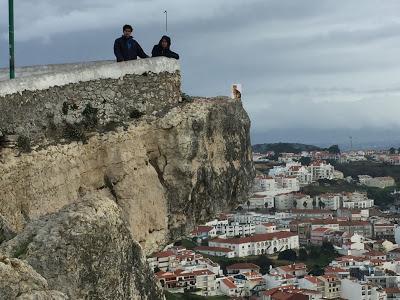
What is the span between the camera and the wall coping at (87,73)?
1072 centimetres

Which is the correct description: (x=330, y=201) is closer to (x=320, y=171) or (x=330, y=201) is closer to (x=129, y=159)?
(x=320, y=171)

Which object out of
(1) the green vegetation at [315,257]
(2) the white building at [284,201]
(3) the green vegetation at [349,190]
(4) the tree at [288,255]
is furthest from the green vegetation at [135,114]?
(3) the green vegetation at [349,190]

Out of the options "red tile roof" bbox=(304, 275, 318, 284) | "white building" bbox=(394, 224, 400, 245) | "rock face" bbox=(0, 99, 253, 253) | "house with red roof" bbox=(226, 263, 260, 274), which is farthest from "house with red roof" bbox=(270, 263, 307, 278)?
"rock face" bbox=(0, 99, 253, 253)

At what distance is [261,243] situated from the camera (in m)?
122

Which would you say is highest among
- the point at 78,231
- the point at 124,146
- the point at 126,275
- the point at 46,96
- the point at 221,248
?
the point at 46,96

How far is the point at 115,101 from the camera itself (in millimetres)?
12117

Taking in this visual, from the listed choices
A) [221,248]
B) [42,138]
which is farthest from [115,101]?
[221,248]

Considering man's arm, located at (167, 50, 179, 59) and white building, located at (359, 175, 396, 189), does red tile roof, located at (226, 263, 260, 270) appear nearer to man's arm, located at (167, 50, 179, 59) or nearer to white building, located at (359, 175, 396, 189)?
white building, located at (359, 175, 396, 189)

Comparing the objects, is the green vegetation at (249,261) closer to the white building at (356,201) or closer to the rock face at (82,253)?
the white building at (356,201)

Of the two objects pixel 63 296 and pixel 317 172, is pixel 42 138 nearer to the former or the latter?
pixel 63 296

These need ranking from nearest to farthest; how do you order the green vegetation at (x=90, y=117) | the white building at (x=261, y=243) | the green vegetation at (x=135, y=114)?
1. the green vegetation at (x=90, y=117)
2. the green vegetation at (x=135, y=114)
3. the white building at (x=261, y=243)

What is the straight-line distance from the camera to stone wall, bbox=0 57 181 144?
10719 millimetres

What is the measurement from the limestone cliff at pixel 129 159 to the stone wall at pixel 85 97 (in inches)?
0.7

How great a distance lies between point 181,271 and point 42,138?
86324mm
